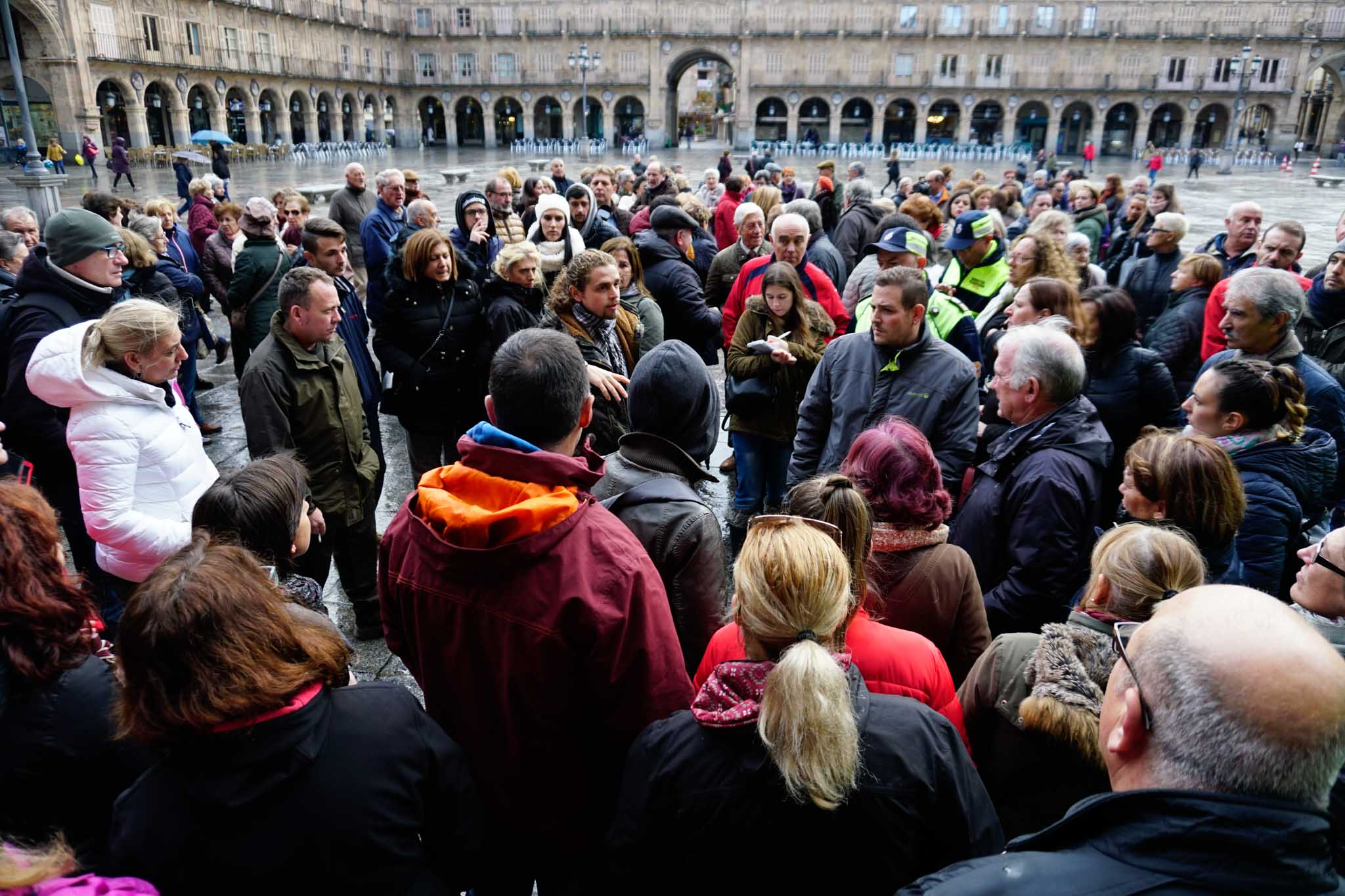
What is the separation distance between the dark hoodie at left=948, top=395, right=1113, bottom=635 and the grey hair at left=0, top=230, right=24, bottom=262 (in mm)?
5118

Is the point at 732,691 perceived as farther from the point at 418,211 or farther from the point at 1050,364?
the point at 418,211

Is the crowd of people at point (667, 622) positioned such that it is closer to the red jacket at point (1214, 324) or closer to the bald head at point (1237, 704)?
the bald head at point (1237, 704)

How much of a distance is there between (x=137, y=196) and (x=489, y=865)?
23515mm

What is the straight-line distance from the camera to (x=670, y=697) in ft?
5.57

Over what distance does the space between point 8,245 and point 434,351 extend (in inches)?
101

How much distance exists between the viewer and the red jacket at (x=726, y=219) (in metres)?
7.73

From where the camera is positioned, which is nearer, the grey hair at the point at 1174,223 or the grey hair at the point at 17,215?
the grey hair at the point at 17,215

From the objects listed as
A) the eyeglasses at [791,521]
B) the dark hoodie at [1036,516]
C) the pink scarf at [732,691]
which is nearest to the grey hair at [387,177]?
the dark hoodie at [1036,516]

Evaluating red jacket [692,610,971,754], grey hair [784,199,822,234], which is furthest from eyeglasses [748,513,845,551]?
grey hair [784,199,822,234]

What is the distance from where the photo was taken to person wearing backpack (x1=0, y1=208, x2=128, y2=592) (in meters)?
3.21

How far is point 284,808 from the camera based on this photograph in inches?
51.2

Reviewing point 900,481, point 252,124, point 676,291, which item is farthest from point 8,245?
point 252,124

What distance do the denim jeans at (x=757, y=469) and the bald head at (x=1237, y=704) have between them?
326cm

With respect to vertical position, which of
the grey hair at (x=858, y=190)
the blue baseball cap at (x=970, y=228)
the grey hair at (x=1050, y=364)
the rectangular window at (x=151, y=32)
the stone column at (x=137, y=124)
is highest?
the rectangular window at (x=151, y=32)
